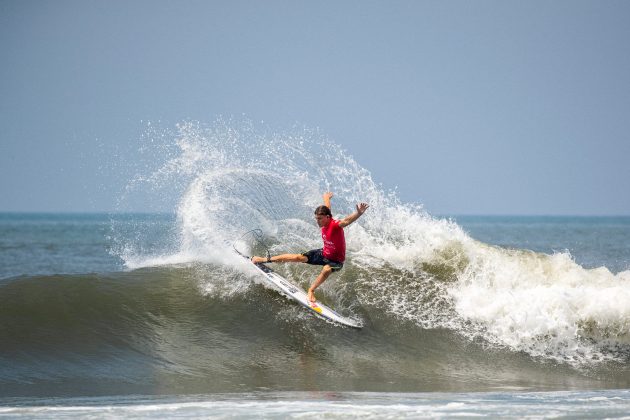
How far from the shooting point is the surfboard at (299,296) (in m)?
10.0

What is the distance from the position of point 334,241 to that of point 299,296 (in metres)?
1.03

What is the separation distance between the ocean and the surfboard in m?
0.15

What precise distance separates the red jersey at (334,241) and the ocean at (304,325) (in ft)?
3.13

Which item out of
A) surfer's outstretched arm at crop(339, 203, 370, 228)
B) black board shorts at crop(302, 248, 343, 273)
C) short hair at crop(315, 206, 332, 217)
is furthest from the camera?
black board shorts at crop(302, 248, 343, 273)

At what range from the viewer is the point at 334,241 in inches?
399

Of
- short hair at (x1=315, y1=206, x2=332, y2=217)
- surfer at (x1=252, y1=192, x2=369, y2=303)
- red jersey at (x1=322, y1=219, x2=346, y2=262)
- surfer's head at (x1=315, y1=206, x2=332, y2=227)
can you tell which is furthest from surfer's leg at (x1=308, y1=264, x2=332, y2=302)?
short hair at (x1=315, y1=206, x2=332, y2=217)

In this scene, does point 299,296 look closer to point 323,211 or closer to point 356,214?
point 323,211

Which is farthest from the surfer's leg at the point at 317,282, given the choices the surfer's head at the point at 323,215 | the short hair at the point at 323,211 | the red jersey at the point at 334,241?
the short hair at the point at 323,211

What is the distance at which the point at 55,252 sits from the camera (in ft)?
91.1

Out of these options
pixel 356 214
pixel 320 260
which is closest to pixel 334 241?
pixel 320 260

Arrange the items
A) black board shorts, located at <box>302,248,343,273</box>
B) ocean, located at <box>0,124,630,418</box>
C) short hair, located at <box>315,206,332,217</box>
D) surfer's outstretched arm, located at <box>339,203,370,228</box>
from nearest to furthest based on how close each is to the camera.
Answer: ocean, located at <box>0,124,630,418</box> < surfer's outstretched arm, located at <box>339,203,370,228</box> < short hair, located at <box>315,206,332,217</box> < black board shorts, located at <box>302,248,343,273</box>

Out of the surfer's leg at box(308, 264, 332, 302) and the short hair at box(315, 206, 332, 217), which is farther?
the surfer's leg at box(308, 264, 332, 302)

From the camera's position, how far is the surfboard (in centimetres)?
1005

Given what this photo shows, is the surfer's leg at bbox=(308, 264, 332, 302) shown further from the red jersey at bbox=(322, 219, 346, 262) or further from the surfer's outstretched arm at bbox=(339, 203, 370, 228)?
the surfer's outstretched arm at bbox=(339, 203, 370, 228)
